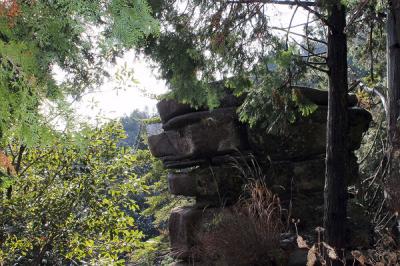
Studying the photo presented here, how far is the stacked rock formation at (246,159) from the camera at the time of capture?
6.08 metres

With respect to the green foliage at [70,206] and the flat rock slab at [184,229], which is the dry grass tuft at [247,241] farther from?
the green foliage at [70,206]

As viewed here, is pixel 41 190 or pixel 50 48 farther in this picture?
pixel 41 190

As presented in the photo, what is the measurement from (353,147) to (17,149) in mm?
5065

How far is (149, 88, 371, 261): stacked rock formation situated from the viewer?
608cm

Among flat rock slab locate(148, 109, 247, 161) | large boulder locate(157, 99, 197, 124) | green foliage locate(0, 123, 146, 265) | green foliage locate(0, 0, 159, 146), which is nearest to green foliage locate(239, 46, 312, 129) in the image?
flat rock slab locate(148, 109, 247, 161)

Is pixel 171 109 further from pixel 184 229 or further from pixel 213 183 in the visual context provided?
pixel 184 229

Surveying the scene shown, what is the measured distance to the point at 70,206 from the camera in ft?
18.8

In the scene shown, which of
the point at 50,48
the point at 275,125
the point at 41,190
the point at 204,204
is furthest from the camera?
the point at 204,204

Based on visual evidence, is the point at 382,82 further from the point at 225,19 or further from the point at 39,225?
the point at 39,225

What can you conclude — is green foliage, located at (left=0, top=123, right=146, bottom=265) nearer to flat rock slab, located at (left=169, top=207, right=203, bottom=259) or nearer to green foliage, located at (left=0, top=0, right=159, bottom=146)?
flat rock slab, located at (left=169, top=207, right=203, bottom=259)

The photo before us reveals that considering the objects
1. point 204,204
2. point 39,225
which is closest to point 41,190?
point 39,225

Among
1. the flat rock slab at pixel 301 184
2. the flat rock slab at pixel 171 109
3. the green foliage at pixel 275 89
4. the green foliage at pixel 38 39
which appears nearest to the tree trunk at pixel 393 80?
the flat rock slab at pixel 301 184

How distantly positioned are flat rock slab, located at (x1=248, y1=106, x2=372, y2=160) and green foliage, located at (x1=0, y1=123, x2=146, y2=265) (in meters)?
1.96

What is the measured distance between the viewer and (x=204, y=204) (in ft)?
20.7
